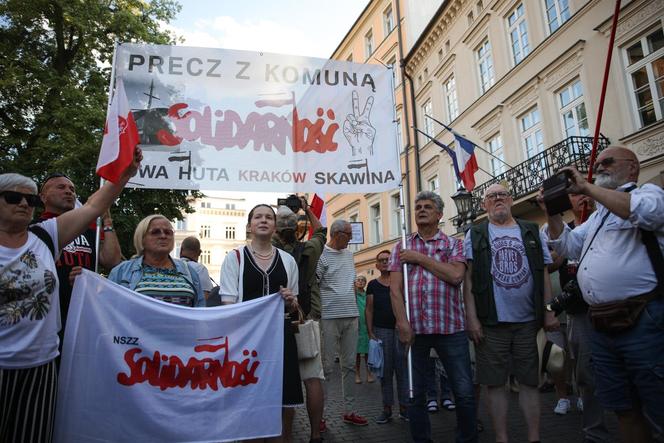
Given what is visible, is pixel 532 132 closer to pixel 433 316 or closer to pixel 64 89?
pixel 433 316

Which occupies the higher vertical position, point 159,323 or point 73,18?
point 73,18

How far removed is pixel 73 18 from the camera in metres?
14.8

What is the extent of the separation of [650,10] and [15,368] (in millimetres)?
12774

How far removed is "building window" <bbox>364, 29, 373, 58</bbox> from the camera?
27.2 meters

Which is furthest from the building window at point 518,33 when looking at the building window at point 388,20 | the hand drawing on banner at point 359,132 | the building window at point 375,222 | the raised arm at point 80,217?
the raised arm at point 80,217

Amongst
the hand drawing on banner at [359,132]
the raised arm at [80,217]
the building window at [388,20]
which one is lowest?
the raised arm at [80,217]

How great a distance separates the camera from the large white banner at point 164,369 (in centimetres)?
265

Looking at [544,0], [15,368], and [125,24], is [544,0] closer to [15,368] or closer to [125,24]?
[125,24]

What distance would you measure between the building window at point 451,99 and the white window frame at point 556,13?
17.0 ft

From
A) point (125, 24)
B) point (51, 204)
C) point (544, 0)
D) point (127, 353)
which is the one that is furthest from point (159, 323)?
point (125, 24)

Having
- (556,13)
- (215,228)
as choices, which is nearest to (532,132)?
(556,13)

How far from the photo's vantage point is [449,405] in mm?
5156

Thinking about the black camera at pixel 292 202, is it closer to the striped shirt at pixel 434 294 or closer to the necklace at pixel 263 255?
the necklace at pixel 263 255

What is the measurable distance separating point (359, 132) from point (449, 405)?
3.31 metres
